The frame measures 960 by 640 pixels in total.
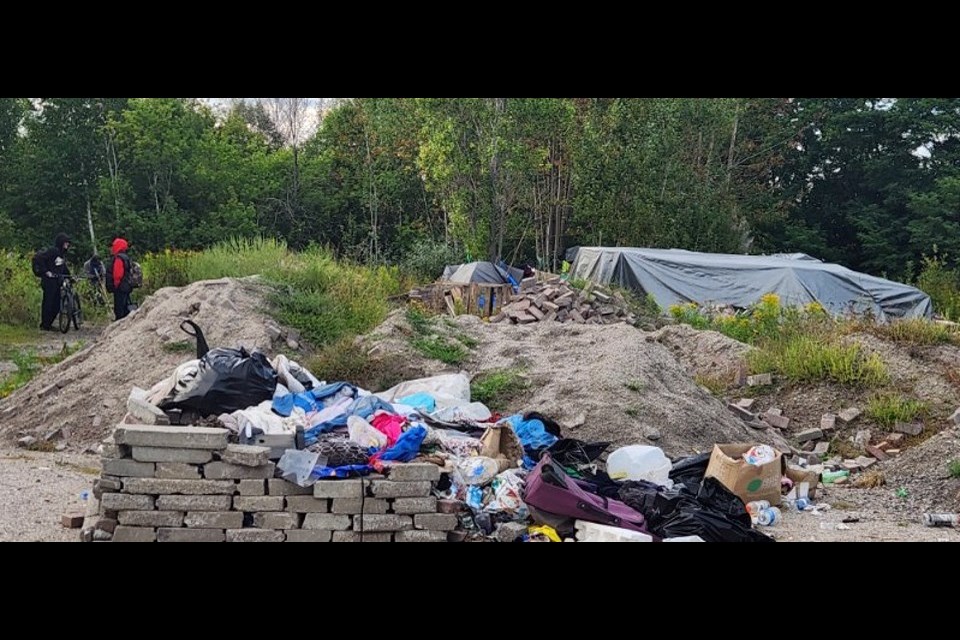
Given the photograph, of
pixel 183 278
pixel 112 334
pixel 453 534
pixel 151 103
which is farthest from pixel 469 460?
pixel 151 103

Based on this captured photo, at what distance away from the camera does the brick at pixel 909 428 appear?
10.2m

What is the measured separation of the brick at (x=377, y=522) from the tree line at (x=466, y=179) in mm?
16630

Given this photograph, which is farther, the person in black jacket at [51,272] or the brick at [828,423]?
the person in black jacket at [51,272]

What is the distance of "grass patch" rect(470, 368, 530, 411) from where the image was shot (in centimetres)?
975

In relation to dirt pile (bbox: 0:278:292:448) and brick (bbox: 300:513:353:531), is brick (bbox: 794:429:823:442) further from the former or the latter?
brick (bbox: 300:513:353:531)

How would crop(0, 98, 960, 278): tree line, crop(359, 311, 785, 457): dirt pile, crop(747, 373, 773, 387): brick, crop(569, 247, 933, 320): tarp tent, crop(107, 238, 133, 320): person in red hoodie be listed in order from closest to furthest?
crop(359, 311, 785, 457): dirt pile
crop(747, 373, 773, 387): brick
crop(107, 238, 133, 320): person in red hoodie
crop(569, 247, 933, 320): tarp tent
crop(0, 98, 960, 278): tree line

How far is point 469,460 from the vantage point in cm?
679

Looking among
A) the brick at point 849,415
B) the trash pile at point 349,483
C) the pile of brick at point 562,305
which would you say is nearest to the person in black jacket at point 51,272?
the pile of brick at point 562,305

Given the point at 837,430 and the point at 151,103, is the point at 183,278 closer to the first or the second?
the point at 151,103

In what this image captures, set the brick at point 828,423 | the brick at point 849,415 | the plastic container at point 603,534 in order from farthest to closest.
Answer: the brick at point 849,415 < the brick at point 828,423 < the plastic container at point 603,534

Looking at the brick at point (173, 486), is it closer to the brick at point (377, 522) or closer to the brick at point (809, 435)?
the brick at point (377, 522)

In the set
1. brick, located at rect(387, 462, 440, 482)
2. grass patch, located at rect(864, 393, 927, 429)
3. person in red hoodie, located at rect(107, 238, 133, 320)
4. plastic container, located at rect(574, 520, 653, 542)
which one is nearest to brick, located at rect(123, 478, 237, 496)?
brick, located at rect(387, 462, 440, 482)

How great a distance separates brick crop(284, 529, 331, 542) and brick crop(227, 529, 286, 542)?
44 mm

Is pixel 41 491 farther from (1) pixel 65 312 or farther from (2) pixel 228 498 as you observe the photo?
(1) pixel 65 312
